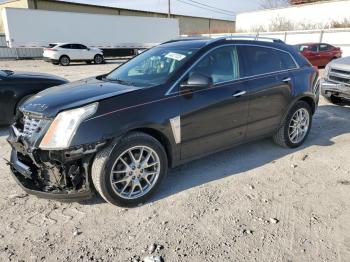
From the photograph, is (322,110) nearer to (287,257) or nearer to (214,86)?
(214,86)

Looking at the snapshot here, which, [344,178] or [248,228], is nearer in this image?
[248,228]

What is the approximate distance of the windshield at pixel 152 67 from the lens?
12.8 ft

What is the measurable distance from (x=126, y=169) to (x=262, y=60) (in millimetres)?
2556

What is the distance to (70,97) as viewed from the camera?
139 inches

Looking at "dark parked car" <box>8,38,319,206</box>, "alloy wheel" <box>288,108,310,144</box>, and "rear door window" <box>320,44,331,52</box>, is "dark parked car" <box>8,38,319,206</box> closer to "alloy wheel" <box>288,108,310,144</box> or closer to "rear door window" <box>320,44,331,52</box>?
"alloy wheel" <box>288,108,310,144</box>

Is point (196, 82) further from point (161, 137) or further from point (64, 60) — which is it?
point (64, 60)

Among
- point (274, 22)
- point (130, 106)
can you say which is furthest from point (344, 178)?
point (274, 22)

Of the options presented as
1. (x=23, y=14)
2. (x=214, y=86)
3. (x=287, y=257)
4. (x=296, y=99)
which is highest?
(x=23, y=14)

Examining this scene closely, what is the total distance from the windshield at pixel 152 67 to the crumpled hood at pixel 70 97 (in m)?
0.27

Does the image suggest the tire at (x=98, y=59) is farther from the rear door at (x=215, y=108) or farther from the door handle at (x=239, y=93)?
the door handle at (x=239, y=93)

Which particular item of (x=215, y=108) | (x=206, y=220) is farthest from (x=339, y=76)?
(x=206, y=220)

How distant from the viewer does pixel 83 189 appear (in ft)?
10.9

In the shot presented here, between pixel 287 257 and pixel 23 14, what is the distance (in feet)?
86.2

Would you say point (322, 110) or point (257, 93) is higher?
point (257, 93)
